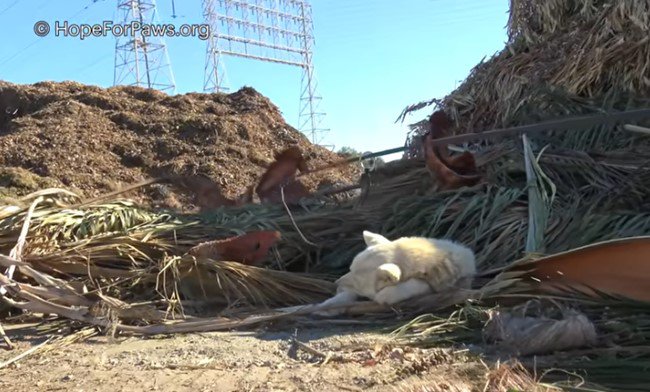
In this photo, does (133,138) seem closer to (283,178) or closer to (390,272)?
(283,178)

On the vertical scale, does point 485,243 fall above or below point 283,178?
below

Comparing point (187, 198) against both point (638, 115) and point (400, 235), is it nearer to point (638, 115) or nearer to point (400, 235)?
point (400, 235)

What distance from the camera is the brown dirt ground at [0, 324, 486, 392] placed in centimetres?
249

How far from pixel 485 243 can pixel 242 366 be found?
76.4 inches

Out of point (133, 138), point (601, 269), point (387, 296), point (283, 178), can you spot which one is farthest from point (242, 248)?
point (133, 138)

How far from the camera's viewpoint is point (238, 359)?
2.87m

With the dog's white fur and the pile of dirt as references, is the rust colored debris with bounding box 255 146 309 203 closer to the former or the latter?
the dog's white fur

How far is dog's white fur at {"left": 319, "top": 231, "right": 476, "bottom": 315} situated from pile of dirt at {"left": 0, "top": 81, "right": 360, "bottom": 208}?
30.2 ft

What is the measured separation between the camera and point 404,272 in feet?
11.4

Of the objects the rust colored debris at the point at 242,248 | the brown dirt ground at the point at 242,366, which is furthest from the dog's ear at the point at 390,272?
the rust colored debris at the point at 242,248

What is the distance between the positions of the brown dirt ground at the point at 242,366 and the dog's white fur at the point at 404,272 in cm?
31

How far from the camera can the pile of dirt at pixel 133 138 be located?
14.4m

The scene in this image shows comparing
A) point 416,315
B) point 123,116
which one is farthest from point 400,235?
point 123,116

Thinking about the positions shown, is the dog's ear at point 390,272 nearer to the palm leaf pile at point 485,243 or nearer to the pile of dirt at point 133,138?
the palm leaf pile at point 485,243
